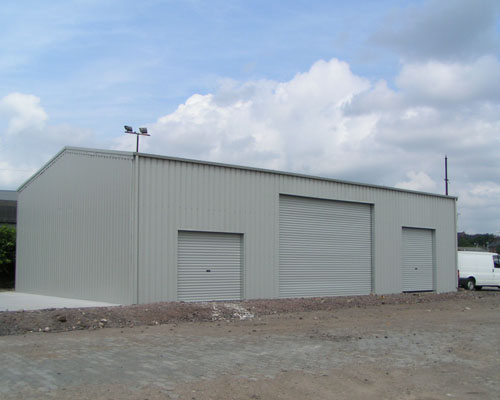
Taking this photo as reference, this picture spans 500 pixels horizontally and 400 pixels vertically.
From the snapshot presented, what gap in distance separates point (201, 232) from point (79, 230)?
4568 mm

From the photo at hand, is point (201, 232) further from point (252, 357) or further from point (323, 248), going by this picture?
point (252, 357)

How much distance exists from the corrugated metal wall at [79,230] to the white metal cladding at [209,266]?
204 cm

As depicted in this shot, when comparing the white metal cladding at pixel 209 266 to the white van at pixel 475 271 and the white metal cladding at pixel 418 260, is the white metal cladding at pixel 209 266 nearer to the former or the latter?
the white metal cladding at pixel 418 260

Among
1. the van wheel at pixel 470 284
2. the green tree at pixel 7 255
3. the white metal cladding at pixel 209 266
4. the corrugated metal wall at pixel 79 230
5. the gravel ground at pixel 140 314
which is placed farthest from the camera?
the van wheel at pixel 470 284

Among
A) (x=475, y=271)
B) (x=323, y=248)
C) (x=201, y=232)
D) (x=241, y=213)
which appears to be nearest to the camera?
(x=201, y=232)

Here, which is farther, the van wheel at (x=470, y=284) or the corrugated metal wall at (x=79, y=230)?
the van wheel at (x=470, y=284)

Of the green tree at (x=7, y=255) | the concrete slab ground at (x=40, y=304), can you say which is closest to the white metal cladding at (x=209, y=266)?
the concrete slab ground at (x=40, y=304)

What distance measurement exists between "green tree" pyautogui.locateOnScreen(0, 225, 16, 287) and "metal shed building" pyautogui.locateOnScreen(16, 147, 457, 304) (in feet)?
11.1

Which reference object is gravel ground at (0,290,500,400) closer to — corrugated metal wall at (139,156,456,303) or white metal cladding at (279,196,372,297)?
corrugated metal wall at (139,156,456,303)

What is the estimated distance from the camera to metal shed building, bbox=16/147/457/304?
1800 cm

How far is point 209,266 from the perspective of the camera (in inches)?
772

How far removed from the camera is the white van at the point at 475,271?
3253 cm

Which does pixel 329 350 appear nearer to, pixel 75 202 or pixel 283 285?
pixel 283 285

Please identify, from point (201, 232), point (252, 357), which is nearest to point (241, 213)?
point (201, 232)
